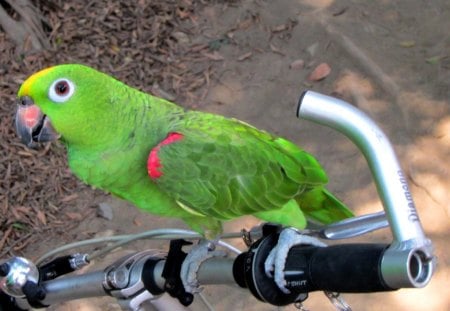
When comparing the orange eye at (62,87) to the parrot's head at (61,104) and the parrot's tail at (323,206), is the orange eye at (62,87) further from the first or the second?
the parrot's tail at (323,206)

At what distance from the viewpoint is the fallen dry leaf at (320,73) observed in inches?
110

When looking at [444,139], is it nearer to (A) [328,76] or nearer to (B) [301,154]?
(A) [328,76]

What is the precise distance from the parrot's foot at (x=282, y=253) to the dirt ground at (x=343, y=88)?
4.25 ft

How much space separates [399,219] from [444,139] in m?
1.96

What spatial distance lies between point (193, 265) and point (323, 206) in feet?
1.46

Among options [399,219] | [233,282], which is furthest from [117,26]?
[399,219]

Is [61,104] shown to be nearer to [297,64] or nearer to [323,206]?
[323,206]

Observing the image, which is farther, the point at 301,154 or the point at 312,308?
the point at 312,308

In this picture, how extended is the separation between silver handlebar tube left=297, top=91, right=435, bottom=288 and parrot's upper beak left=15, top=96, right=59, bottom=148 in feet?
2.12

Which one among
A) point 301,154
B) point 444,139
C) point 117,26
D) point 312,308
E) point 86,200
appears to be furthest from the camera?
point 117,26

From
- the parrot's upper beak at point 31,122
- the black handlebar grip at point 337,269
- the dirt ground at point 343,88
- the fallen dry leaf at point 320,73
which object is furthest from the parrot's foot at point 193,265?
the fallen dry leaf at point 320,73

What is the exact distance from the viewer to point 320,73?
282 cm

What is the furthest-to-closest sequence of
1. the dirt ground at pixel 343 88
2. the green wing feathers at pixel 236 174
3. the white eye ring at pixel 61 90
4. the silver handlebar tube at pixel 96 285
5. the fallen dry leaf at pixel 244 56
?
the fallen dry leaf at pixel 244 56, the dirt ground at pixel 343 88, the green wing feathers at pixel 236 174, the white eye ring at pixel 61 90, the silver handlebar tube at pixel 96 285

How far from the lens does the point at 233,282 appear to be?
88 cm
